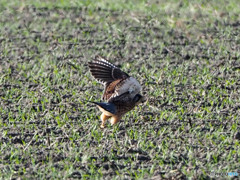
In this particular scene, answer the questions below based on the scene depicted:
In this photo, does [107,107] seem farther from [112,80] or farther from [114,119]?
[112,80]

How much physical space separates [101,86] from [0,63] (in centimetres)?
167

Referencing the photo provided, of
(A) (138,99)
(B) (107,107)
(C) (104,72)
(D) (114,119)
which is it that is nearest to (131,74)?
(C) (104,72)

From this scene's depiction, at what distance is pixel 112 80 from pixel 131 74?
3.62 feet

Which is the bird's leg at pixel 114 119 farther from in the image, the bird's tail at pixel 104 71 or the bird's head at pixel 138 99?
the bird's tail at pixel 104 71

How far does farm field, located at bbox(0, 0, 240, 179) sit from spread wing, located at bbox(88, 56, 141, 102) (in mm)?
344

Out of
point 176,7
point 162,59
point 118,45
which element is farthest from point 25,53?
point 176,7

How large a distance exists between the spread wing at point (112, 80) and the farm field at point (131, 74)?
0.34 m

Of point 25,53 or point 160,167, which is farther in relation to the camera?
point 25,53

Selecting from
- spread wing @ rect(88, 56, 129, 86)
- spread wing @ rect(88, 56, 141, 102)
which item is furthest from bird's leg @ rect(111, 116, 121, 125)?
spread wing @ rect(88, 56, 129, 86)

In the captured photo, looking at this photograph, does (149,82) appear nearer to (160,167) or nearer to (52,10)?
(160,167)

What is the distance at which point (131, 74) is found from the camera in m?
8.55

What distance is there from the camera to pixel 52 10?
11.0m

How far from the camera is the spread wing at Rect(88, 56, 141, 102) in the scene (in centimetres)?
703

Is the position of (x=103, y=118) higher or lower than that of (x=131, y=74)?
lower
